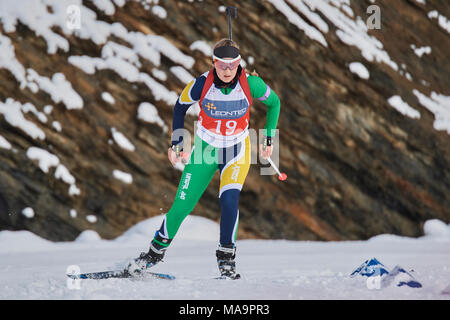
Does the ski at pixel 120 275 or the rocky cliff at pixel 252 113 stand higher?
the rocky cliff at pixel 252 113

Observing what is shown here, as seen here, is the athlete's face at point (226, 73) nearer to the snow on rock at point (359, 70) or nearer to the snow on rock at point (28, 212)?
the snow on rock at point (359, 70)

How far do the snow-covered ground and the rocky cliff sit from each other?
0.27 meters

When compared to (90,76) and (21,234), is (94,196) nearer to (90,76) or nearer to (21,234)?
(21,234)

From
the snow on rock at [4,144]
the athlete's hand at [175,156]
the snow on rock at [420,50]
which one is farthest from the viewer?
the snow on rock at [420,50]

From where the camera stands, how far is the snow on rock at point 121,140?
7027 mm

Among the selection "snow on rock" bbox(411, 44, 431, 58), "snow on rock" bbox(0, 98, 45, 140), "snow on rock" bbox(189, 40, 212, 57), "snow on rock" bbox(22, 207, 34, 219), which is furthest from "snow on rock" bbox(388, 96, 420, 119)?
"snow on rock" bbox(22, 207, 34, 219)

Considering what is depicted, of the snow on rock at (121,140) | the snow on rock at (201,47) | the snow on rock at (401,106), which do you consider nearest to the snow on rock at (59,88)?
the snow on rock at (121,140)

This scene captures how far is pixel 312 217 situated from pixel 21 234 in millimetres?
3996

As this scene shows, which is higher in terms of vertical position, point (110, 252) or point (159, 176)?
point (159, 176)

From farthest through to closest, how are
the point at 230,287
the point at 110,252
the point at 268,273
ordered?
the point at 110,252 → the point at 268,273 → the point at 230,287

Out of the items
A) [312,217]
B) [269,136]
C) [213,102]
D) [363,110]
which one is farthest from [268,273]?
[363,110]

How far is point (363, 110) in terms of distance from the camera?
7.29m

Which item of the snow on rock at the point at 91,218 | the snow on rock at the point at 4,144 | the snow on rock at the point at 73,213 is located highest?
the snow on rock at the point at 4,144

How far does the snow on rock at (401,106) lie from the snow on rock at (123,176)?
3.85m
